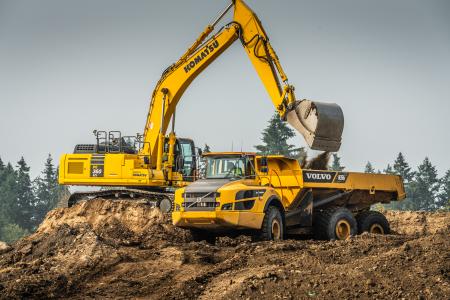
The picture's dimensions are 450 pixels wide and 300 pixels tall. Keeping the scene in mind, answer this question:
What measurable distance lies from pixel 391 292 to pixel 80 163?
15932 millimetres

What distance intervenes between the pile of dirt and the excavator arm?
4182 mm

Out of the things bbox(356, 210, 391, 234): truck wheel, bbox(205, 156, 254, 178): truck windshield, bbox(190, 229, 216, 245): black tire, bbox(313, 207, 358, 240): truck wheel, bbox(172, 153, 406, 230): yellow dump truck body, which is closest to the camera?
bbox(172, 153, 406, 230): yellow dump truck body

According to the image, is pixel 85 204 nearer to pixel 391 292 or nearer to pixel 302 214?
pixel 302 214

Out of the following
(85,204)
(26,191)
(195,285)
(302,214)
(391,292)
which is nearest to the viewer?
(391,292)

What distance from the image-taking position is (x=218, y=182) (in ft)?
71.6

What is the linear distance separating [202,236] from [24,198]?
2976 inches

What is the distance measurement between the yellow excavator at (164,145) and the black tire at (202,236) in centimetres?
347

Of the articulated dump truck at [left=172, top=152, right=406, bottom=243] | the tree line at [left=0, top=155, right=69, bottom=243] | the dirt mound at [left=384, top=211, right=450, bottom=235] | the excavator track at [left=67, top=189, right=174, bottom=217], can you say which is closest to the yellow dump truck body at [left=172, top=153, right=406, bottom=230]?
the articulated dump truck at [left=172, top=152, right=406, bottom=243]

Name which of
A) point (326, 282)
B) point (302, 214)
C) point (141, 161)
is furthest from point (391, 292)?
point (141, 161)

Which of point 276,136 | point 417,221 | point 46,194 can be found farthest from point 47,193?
point 417,221

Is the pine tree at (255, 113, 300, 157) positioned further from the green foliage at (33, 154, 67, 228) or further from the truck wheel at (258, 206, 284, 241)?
the truck wheel at (258, 206, 284, 241)

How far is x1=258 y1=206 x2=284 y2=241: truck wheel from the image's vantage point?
21500 mm

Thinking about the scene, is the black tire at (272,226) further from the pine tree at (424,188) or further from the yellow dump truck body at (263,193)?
the pine tree at (424,188)

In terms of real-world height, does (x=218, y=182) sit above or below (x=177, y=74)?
below
